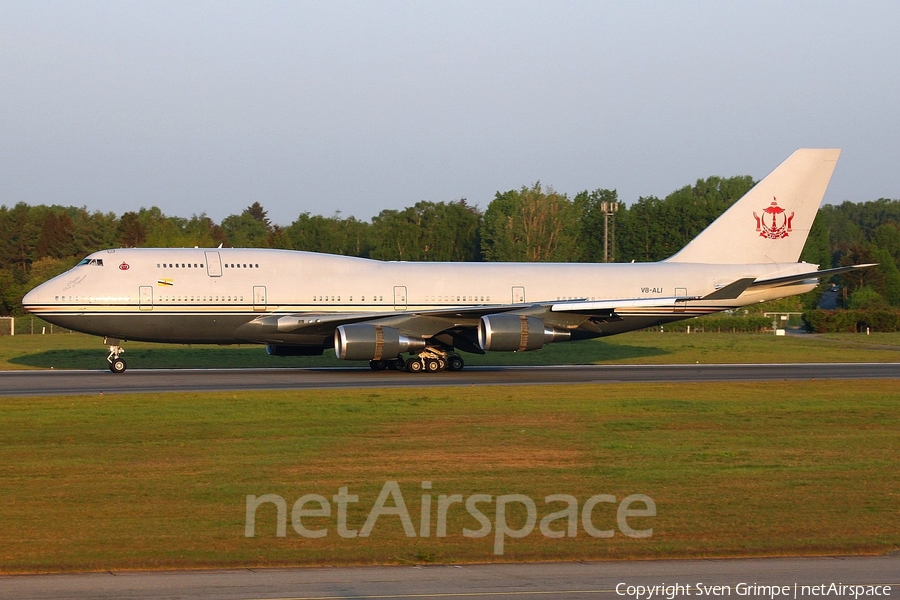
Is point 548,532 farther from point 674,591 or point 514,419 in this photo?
point 514,419

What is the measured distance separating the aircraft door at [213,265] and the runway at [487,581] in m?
22.3

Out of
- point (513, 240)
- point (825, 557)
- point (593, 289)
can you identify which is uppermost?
point (513, 240)

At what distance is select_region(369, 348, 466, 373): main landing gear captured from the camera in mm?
32938

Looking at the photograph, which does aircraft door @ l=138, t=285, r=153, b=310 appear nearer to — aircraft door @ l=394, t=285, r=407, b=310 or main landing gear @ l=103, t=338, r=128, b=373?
main landing gear @ l=103, t=338, r=128, b=373

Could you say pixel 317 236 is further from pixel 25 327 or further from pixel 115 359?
Result: pixel 115 359

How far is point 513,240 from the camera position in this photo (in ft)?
316

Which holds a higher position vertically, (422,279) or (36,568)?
(422,279)

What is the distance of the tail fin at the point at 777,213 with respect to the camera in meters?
37.4

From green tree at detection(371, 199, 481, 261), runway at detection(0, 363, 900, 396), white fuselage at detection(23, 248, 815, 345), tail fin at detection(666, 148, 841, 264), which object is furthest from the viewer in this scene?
green tree at detection(371, 199, 481, 261)

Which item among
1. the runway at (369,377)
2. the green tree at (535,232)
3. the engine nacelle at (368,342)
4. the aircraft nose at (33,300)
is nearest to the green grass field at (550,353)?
the runway at (369,377)

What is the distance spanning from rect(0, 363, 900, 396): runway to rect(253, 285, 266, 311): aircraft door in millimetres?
2100

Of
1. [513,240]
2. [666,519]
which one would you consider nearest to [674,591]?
[666,519]

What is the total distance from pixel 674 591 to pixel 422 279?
2480cm

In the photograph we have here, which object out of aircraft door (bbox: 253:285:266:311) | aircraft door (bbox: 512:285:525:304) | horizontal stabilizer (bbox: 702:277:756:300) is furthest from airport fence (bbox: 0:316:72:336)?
horizontal stabilizer (bbox: 702:277:756:300)
